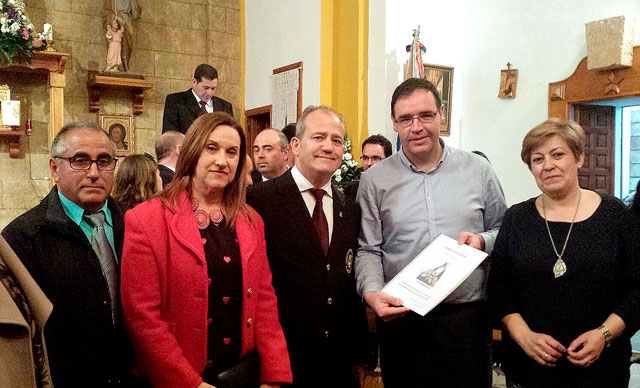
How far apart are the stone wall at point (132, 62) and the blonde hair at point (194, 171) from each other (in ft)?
18.5

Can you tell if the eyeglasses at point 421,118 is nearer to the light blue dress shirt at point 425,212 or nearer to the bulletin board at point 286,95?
the light blue dress shirt at point 425,212

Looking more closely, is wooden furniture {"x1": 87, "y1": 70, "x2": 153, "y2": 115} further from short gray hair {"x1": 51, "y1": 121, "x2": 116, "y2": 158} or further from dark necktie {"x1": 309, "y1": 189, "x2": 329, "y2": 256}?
dark necktie {"x1": 309, "y1": 189, "x2": 329, "y2": 256}

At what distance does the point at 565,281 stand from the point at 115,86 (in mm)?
6802

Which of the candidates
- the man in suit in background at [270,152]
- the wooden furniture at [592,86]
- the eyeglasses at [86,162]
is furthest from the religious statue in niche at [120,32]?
the eyeglasses at [86,162]

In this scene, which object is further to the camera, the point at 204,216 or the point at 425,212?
the point at 425,212

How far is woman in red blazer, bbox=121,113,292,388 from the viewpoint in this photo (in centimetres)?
193

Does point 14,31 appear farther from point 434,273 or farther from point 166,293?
point 434,273

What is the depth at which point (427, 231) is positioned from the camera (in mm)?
2443

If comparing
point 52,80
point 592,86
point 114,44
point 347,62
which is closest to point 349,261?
point 347,62

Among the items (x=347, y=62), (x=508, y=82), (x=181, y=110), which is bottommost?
(x=181, y=110)

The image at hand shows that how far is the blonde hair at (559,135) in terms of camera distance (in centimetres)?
225

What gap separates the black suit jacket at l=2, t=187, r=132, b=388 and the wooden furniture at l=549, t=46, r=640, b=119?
6052mm

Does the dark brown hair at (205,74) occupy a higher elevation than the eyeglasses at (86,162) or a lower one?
higher

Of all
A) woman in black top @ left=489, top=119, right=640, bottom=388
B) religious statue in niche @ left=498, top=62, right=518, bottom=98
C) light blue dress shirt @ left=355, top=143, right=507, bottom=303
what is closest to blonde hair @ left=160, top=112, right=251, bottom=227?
light blue dress shirt @ left=355, top=143, right=507, bottom=303
